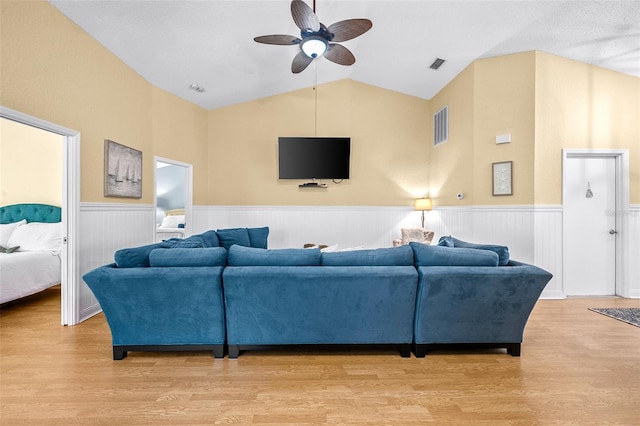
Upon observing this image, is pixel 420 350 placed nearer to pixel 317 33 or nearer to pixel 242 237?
pixel 317 33

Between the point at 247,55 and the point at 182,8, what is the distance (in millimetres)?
1216

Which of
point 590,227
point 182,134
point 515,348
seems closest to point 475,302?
point 515,348

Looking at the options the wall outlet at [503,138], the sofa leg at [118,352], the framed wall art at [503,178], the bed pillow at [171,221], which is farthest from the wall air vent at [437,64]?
the bed pillow at [171,221]

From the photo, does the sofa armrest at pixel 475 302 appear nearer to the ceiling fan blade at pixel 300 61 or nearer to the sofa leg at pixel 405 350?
the sofa leg at pixel 405 350

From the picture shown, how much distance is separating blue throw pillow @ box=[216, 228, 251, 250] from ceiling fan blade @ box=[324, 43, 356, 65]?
2.82 m

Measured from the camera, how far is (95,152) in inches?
142

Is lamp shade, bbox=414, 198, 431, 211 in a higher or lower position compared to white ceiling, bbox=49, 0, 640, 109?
lower

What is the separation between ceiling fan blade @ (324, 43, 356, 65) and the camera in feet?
10.6

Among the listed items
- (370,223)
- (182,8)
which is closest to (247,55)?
(182,8)

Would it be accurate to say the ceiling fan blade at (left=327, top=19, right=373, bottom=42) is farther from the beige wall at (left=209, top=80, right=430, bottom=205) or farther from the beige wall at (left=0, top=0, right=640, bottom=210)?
the beige wall at (left=209, top=80, right=430, bottom=205)

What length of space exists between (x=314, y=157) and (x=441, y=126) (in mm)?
2332

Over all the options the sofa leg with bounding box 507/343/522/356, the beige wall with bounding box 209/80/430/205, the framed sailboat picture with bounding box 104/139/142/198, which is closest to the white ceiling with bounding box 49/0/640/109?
the beige wall with bounding box 209/80/430/205

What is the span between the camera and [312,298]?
2.40 metres

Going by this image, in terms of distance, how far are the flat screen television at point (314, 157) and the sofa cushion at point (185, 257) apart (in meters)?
3.52
